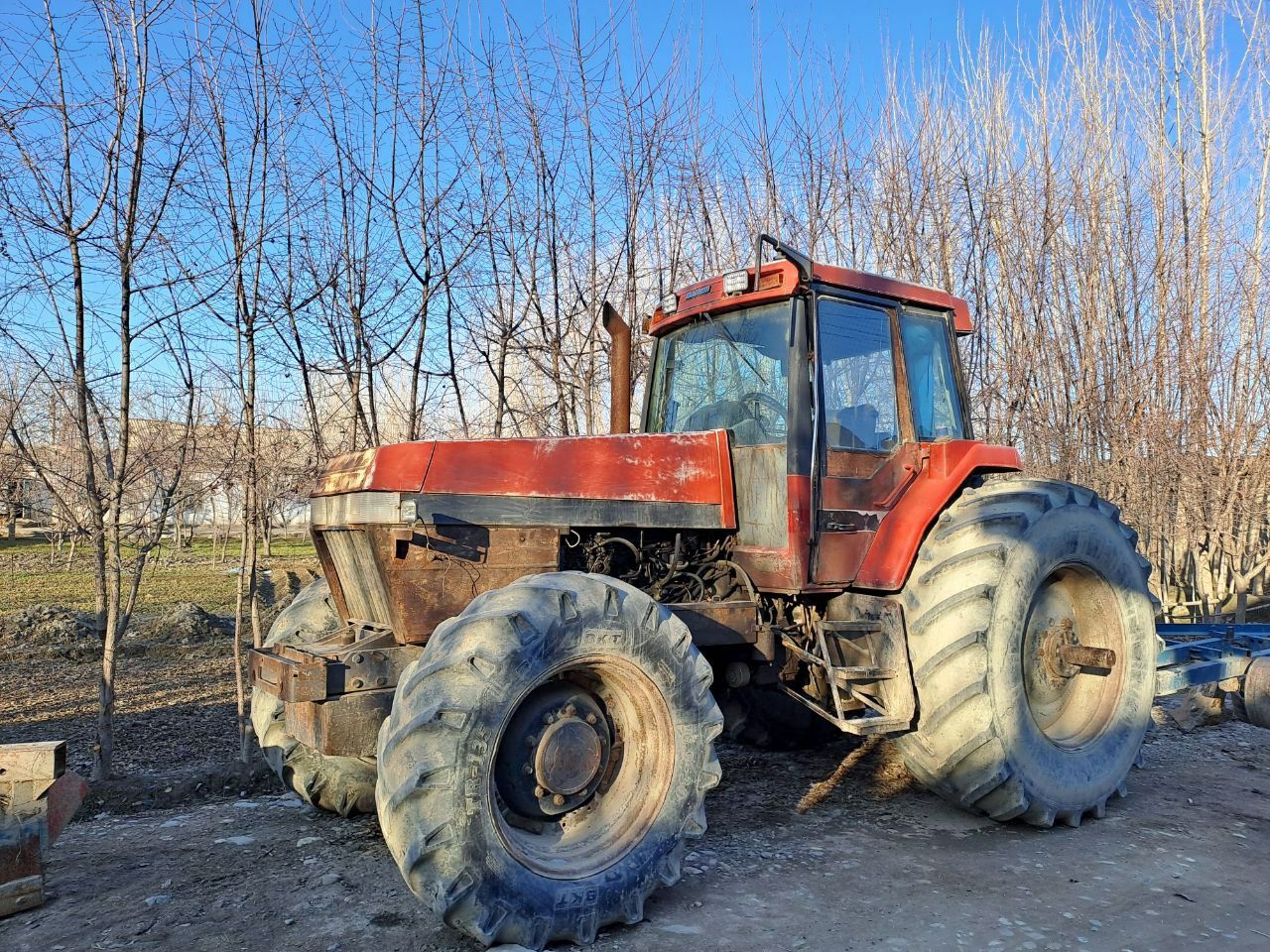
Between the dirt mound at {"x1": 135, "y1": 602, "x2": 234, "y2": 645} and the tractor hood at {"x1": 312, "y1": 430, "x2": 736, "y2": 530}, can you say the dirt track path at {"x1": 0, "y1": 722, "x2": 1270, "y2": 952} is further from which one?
the dirt mound at {"x1": 135, "y1": 602, "x2": 234, "y2": 645}

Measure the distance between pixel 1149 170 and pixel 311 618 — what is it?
11.0 metres

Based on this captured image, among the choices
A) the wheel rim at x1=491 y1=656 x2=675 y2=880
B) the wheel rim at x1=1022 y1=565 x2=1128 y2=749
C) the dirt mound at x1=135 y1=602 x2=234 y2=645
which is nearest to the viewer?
the wheel rim at x1=491 y1=656 x2=675 y2=880

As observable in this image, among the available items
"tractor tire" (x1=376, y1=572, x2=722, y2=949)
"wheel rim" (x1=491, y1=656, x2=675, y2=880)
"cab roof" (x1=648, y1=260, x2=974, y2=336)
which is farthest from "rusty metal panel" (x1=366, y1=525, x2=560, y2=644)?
"cab roof" (x1=648, y1=260, x2=974, y2=336)

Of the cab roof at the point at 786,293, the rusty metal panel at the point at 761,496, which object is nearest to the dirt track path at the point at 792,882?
the rusty metal panel at the point at 761,496

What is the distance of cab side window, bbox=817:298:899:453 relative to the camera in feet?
15.0

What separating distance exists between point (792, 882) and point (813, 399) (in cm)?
210

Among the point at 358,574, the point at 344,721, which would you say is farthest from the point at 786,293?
the point at 344,721

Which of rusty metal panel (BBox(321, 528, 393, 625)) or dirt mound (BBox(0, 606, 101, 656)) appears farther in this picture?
dirt mound (BBox(0, 606, 101, 656))

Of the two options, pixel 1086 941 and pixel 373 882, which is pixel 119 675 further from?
pixel 1086 941

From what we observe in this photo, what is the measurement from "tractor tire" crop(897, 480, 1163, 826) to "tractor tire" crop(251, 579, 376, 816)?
2.59 meters

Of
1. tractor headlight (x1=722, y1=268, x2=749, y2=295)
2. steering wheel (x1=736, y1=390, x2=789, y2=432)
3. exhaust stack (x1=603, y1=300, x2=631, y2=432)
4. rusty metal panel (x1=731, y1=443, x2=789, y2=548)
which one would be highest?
tractor headlight (x1=722, y1=268, x2=749, y2=295)

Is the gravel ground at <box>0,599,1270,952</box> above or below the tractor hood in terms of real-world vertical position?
below

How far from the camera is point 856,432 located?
4.70m

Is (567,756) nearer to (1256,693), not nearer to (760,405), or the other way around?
(760,405)
